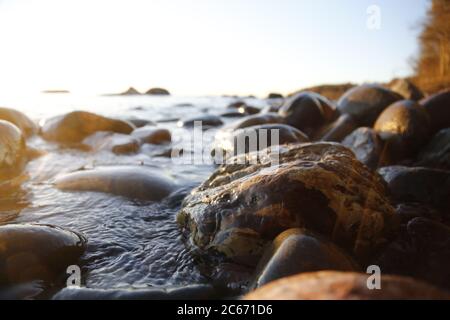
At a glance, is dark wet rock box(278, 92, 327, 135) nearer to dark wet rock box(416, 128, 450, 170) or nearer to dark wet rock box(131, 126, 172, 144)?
dark wet rock box(416, 128, 450, 170)

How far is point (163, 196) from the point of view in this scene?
3.50 metres

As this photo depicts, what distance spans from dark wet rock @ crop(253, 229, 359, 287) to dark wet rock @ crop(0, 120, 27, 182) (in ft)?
12.1

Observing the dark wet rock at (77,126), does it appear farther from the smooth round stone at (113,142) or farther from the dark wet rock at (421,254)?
the dark wet rock at (421,254)

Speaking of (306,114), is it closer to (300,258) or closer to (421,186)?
(421,186)

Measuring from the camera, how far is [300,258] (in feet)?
5.66

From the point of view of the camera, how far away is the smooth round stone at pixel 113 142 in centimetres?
608

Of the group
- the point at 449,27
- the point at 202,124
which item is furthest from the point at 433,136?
the point at 449,27

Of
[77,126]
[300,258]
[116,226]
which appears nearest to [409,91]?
[77,126]

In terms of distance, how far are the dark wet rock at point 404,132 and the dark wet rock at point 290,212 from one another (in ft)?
9.21

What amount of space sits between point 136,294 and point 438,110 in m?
5.72

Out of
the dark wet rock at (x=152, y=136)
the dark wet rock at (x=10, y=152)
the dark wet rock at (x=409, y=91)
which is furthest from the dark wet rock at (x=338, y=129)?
the dark wet rock at (x=10, y=152)

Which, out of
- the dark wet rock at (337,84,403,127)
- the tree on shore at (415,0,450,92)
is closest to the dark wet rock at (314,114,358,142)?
the dark wet rock at (337,84,403,127)
